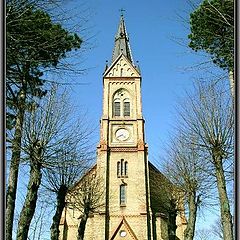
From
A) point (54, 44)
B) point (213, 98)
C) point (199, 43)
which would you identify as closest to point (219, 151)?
point (213, 98)

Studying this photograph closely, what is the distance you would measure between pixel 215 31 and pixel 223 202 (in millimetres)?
4234

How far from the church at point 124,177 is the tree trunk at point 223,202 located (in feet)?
44.0

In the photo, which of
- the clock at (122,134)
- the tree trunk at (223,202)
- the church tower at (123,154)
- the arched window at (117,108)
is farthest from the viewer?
the arched window at (117,108)

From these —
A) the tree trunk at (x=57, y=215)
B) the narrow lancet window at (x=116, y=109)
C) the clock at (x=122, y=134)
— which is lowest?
the tree trunk at (x=57, y=215)

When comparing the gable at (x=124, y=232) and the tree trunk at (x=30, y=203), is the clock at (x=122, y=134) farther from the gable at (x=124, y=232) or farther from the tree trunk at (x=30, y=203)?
the tree trunk at (x=30, y=203)

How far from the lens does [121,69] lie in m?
30.7

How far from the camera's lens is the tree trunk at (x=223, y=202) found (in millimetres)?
9047

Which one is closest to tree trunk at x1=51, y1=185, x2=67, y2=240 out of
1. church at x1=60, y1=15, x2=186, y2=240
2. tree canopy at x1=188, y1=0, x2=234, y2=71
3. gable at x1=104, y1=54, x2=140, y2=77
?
tree canopy at x1=188, y1=0, x2=234, y2=71

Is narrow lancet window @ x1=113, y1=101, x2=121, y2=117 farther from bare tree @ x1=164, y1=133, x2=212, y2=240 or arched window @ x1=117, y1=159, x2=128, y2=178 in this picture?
bare tree @ x1=164, y1=133, x2=212, y2=240

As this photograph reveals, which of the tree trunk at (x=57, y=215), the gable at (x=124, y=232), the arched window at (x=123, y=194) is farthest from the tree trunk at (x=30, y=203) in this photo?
the arched window at (x=123, y=194)

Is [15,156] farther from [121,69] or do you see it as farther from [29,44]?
[121,69]

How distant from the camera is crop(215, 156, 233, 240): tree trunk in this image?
356 inches

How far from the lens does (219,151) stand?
9305mm

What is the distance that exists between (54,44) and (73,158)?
5.95 metres
